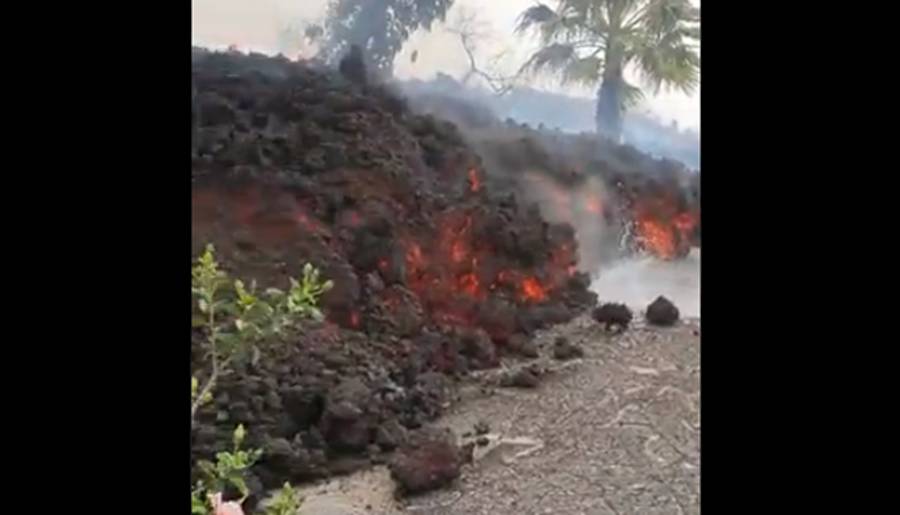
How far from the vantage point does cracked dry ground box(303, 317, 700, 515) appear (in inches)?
48.7

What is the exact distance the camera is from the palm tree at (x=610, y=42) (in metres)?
1.30

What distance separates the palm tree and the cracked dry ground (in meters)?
0.31

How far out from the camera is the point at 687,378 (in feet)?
4.21

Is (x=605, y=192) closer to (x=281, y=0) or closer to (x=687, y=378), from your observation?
(x=687, y=378)

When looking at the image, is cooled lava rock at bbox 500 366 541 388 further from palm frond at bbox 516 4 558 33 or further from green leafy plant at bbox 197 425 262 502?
→ palm frond at bbox 516 4 558 33

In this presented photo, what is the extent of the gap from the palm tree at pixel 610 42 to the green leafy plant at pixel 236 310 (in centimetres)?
43

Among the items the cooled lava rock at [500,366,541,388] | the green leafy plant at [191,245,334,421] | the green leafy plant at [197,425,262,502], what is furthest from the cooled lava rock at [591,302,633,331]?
the green leafy plant at [197,425,262,502]

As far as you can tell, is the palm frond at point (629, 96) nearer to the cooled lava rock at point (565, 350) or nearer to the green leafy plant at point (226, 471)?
the cooled lava rock at point (565, 350)

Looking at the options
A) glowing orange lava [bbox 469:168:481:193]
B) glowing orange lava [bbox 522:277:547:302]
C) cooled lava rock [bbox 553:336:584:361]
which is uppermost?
glowing orange lava [bbox 469:168:481:193]

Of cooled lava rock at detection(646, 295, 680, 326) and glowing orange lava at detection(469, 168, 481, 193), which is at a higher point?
glowing orange lava at detection(469, 168, 481, 193)

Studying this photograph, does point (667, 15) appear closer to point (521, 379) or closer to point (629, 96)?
point (629, 96)

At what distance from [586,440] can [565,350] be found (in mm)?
125
